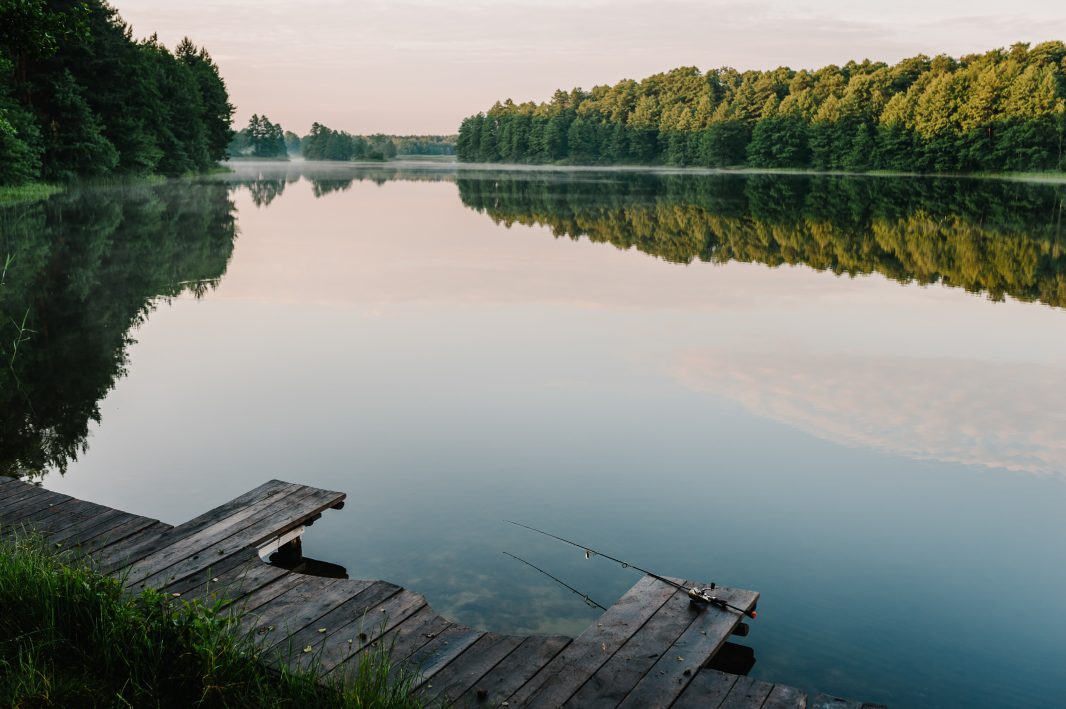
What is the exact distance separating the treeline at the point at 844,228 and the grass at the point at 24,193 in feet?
68.1

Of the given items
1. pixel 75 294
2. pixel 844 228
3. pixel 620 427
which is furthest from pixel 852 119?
pixel 620 427

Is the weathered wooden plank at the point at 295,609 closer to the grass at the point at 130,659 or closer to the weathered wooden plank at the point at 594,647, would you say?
the grass at the point at 130,659

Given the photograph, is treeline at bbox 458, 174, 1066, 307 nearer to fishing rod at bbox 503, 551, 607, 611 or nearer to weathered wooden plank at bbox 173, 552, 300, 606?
fishing rod at bbox 503, 551, 607, 611

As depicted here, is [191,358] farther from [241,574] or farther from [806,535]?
[806,535]

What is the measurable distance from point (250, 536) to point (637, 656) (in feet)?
10.7

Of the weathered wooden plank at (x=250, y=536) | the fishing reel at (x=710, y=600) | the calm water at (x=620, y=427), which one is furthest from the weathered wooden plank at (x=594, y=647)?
the weathered wooden plank at (x=250, y=536)

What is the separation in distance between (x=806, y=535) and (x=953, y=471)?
260cm

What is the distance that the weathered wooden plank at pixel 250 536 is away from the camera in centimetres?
633

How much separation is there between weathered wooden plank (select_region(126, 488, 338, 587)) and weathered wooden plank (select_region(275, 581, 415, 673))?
43.8 inches

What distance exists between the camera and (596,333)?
1581 centimetres

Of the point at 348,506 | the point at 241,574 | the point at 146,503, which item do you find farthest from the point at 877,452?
the point at 146,503

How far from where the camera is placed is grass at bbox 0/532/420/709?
4.48 metres

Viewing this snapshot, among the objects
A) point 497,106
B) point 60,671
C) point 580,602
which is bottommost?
point 580,602

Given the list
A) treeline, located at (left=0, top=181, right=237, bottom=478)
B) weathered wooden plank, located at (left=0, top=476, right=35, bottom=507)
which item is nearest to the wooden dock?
weathered wooden plank, located at (left=0, top=476, right=35, bottom=507)
